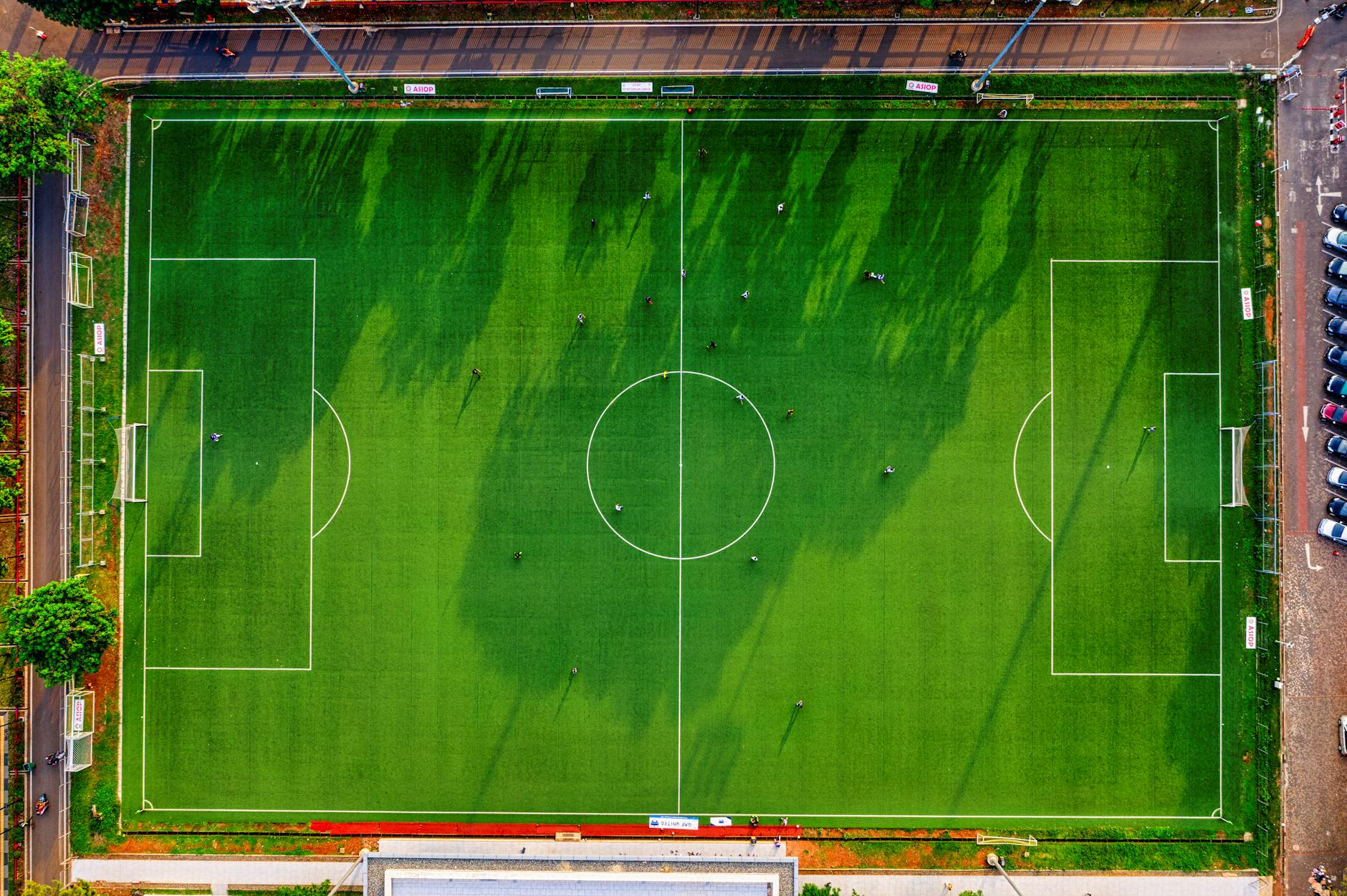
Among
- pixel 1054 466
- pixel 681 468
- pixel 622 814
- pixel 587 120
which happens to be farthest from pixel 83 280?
pixel 1054 466

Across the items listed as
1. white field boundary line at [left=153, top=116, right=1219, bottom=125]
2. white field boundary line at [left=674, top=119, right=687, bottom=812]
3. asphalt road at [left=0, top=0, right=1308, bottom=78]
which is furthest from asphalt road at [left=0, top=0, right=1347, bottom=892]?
white field boundary line at [left=674, top=119, right=687, bottom=812]

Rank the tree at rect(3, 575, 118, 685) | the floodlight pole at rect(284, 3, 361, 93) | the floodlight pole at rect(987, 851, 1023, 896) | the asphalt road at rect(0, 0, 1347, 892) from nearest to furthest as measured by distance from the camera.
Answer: the tree at rect(3, 575, 118, 685), the floodlight pole at rect(284, 3, 361, 93), the floodlight pole at rect(987, 851, 1023, 896), the asphalt road at rect(0, 0, 1347, 892)

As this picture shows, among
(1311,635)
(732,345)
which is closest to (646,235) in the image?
(732,345)

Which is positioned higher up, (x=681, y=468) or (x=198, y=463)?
(x=198, y=463)

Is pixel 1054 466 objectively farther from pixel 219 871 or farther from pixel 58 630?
pixel 58 630

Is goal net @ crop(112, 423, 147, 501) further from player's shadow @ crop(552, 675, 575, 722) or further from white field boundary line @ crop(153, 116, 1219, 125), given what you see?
player's shadow @ crop(552, 675, 575, 722)

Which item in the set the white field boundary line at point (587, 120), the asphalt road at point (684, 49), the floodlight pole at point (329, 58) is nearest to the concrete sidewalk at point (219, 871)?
the white field boundary line at point (587, 120)
